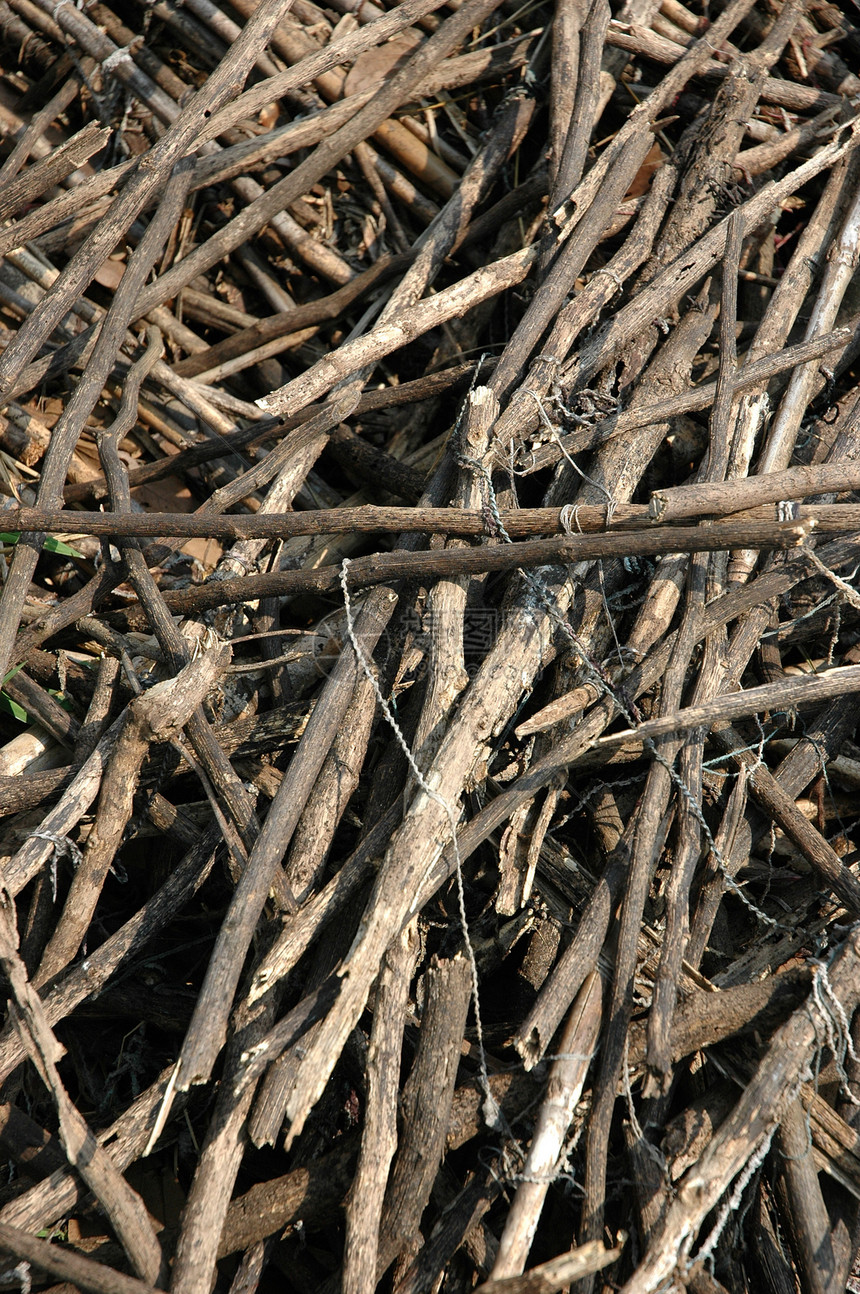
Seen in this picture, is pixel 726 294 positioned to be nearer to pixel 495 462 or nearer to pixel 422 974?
pixel 495 462

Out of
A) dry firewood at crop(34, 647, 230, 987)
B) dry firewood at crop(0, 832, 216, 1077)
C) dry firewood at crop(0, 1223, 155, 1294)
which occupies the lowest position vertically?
dry firewood at crop(0, 1223, 155, 1294)

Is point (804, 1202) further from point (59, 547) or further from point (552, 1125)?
point (59, 547)

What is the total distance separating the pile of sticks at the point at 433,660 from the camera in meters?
2.07

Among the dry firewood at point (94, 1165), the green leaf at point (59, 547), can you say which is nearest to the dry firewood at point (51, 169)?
the green leaf at point (59, 547)

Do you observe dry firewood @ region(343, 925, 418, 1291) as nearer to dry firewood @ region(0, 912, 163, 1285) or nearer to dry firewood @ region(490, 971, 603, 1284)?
dry firewood @ region(490, 971, 603, 1284)

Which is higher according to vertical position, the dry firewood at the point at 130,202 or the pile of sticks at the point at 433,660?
the dry firewood at the point at 130,202

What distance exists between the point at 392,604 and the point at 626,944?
114 centimetres

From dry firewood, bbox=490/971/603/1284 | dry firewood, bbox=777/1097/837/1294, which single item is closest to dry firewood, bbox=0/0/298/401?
dry firewood, bbox=490/971/603/1284

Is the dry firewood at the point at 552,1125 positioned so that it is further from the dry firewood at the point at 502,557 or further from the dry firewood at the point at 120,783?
the dry firewood at the point at 120,783

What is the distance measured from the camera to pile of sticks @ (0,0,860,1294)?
207cm

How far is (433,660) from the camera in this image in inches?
96.6

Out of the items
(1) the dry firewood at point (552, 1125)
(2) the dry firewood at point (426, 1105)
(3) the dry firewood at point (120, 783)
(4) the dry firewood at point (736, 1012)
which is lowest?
(4) the dry firewood at point (736, 1012)

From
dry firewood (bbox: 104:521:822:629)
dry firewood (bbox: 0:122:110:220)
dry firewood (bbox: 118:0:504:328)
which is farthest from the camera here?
dry firewood (bbox: 118:0:504:328)

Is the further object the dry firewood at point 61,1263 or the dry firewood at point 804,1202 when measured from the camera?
the dry firewood at point 804,1202
